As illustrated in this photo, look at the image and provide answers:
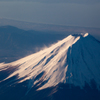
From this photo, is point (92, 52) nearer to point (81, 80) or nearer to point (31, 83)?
point (81, 80)

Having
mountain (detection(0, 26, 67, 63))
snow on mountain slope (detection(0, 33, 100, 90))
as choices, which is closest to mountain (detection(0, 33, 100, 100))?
snow on mountain slope (detection(0, 33, 100, 90))

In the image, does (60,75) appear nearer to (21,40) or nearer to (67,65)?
(67,65)

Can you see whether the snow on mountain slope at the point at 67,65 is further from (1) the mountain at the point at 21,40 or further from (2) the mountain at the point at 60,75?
(1) the mountain at the point at 21,40

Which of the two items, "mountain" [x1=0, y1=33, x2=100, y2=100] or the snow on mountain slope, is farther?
the snow on mountain slope

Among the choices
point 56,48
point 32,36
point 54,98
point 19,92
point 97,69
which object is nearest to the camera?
point 54,98

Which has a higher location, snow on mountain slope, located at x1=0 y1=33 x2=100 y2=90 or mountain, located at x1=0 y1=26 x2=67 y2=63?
mountain, located at x1=0 y1=26 x2=67 y2=63

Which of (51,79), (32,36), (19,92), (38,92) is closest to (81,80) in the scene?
(51,79)

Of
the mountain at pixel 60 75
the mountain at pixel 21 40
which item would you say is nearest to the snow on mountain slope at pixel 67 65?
the mountain at pixel 60 75

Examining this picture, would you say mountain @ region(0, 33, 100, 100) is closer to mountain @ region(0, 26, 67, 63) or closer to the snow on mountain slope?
the snow on mountain slope

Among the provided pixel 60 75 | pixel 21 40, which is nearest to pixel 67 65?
pixel 60 75
